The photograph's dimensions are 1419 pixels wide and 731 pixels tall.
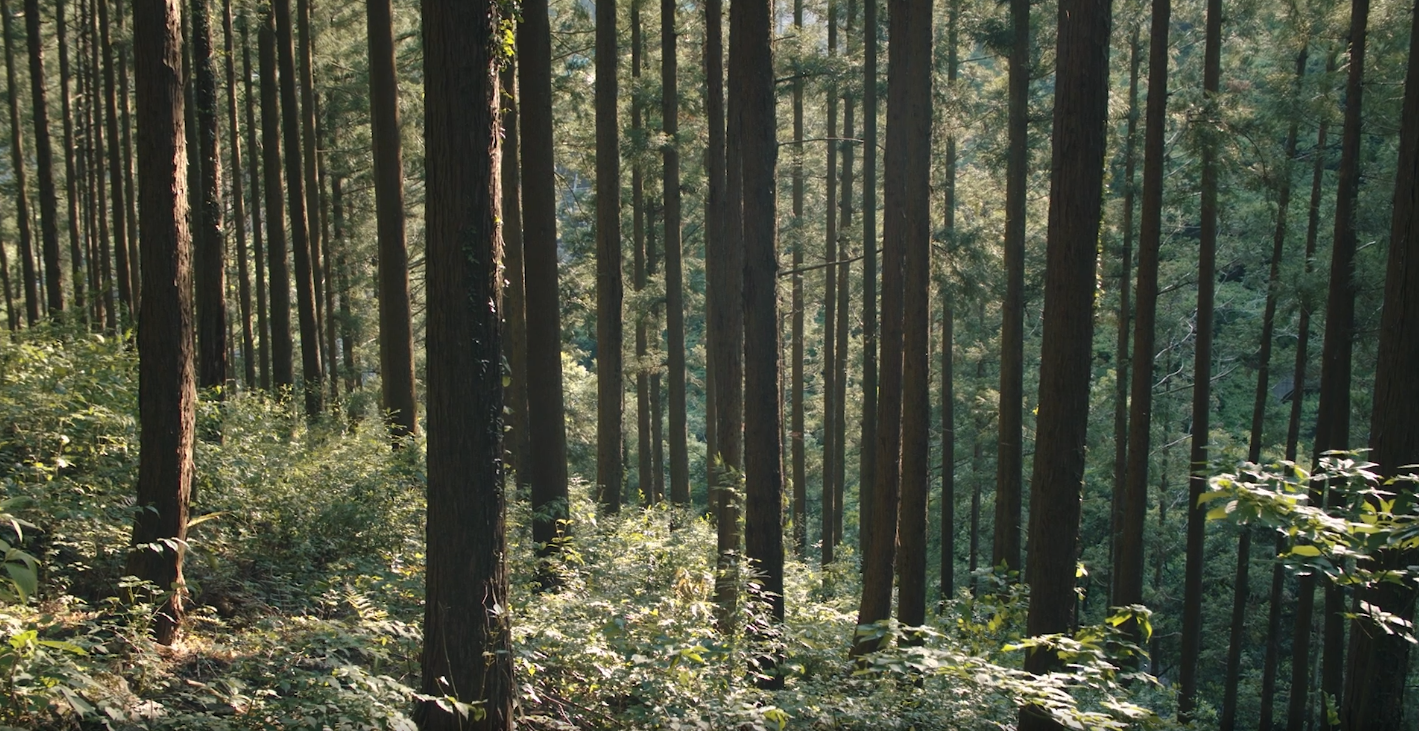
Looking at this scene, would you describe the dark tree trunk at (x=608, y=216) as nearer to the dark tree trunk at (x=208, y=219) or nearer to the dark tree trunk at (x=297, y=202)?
the dark tree trunk at (x=297, y=202)

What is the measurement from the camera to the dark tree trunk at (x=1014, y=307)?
49.1 ft

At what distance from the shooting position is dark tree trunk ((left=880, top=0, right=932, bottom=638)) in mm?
10969

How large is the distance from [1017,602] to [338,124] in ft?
71.5

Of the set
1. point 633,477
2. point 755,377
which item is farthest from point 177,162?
point 633,477

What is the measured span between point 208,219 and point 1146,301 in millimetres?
14545

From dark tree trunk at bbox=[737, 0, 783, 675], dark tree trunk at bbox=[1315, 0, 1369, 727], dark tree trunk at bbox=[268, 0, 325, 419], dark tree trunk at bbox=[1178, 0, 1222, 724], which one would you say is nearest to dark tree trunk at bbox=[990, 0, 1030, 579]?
dark tree trunk at bbox=[1178, 0, 1222, 724]

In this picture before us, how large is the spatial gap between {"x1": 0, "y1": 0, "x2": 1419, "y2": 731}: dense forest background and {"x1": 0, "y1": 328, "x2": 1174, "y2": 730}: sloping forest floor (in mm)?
56

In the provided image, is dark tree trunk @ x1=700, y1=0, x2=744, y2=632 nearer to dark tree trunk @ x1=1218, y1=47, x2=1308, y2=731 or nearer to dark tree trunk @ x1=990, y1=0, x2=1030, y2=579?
dark tree trunk @ x1=990, y1=0, x2=1030, y2=579

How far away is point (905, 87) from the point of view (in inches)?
438

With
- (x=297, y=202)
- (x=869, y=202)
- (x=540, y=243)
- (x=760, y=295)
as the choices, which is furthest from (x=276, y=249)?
(x=869, y=202)

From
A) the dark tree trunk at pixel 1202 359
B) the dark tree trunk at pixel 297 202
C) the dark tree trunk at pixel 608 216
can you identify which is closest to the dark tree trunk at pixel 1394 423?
the dark tree trunk at pixel 1202 359

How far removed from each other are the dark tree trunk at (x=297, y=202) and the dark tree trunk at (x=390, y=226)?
2.94m

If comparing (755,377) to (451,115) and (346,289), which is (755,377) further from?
(346,289)

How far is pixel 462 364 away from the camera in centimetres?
530
